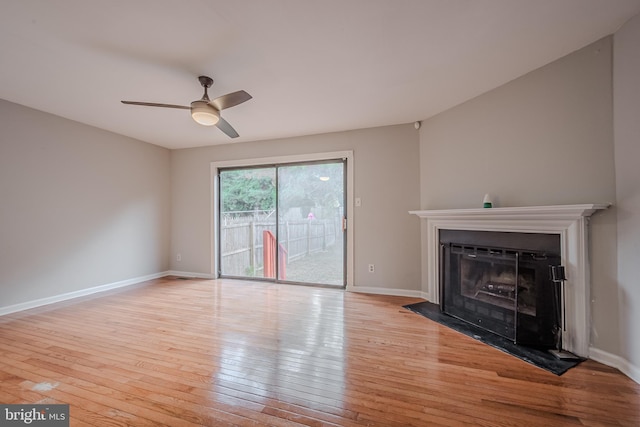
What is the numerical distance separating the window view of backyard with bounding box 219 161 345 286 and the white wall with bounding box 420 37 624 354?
5.80 feet

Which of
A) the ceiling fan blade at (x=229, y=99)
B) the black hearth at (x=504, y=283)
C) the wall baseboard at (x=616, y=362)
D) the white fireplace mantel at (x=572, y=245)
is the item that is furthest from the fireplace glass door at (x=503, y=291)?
the ceiling fan blade at (x=229, y=99)

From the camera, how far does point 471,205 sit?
2.94 meters

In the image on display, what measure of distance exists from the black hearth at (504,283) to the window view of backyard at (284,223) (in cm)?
165

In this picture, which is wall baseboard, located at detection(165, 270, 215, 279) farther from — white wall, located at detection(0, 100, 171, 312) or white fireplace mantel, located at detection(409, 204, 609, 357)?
white fireplace mantel, located at detection(409, 204, 609, 357)

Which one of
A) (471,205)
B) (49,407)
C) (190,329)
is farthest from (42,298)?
(471,205)

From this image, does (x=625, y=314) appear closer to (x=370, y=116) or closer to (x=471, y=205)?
(x=471, y=205)

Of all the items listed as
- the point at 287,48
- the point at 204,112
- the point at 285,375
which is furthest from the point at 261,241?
the point at 287,48

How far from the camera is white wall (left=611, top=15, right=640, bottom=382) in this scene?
69.8 inches

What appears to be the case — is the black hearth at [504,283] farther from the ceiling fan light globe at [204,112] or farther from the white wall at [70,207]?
the white wall at [70,207]

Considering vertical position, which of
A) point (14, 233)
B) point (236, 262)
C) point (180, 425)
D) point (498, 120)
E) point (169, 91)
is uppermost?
point (169, 91)

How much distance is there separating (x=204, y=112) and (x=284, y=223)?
234cm

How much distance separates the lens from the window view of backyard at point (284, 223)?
163 inches

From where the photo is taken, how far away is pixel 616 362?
6.25 feet

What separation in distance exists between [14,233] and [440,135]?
525 cm
